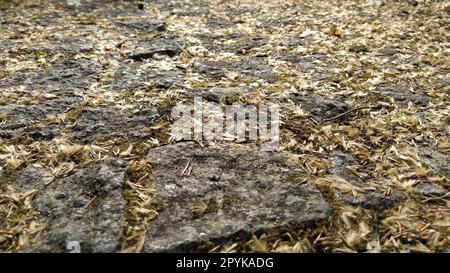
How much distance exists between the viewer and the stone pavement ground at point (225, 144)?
260 centimetres

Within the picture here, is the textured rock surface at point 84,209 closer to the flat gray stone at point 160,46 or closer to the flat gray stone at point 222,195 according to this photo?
the flat gray stone at point 222,195

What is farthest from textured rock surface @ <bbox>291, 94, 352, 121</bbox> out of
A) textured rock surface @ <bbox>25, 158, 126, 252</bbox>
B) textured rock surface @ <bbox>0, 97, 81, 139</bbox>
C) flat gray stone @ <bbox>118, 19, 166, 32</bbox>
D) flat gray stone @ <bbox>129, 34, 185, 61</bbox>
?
flat gray stone @ <bbox>118, 19, 166, 32</bbox>

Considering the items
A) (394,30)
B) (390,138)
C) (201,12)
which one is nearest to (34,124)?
(390,138)

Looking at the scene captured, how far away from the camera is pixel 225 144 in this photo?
3424 mm

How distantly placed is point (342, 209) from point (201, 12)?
5.51 meters

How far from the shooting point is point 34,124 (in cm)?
373

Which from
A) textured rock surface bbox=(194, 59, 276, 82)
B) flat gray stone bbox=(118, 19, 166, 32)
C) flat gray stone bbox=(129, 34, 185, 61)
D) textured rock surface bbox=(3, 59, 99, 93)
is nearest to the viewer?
textured rock surface bbox=(3, 59, 99, 93)

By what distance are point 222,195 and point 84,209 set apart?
93cm

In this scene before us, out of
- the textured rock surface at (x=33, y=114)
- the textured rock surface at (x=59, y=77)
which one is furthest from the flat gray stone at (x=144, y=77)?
the textured rock surface at (x=33, y=114)

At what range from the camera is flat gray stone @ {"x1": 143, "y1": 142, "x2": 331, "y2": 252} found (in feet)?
8.50

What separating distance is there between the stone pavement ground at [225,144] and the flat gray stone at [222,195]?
0.04ft

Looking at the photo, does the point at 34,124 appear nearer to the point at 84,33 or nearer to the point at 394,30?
the point at 84,33

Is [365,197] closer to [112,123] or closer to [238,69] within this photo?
[112,123]

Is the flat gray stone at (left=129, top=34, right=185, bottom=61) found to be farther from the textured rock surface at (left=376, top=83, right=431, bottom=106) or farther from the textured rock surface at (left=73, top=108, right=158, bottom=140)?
the textured rock surface at (left=376, top=83, right=431, bottom=106)
